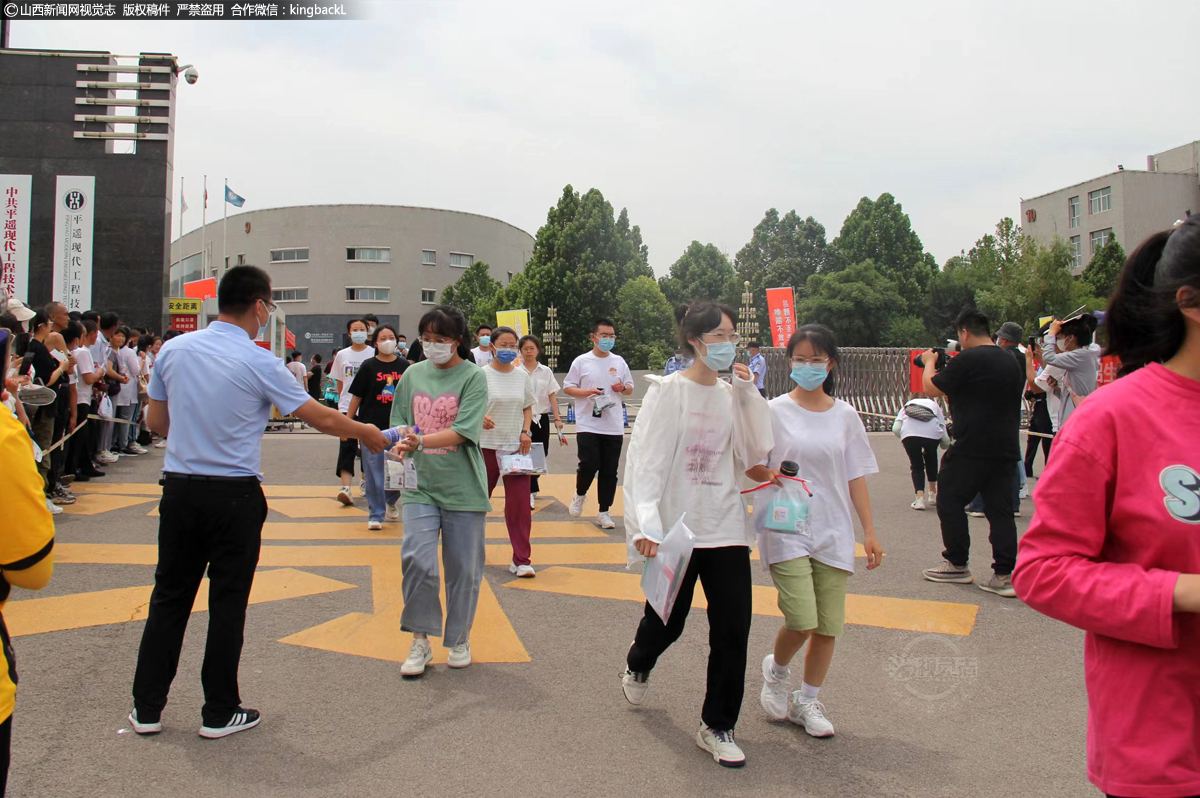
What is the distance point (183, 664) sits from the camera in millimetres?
4773

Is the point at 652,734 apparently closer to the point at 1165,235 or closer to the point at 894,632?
the point at 894,632

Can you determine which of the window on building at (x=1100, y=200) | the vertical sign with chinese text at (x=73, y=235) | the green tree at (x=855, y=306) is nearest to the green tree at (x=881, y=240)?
the window on building at (x=1100, y=200)

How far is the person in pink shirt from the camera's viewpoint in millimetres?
1639

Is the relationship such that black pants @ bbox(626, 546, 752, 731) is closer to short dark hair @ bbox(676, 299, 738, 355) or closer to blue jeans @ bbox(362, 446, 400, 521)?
short dark hair @ bbox(676, 299, 738, 355)

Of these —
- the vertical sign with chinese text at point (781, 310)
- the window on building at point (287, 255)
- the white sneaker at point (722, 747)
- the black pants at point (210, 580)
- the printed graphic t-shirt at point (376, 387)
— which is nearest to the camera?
the white sneaker at point (722, 747)

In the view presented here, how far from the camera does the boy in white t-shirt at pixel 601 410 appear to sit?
28.7 feet

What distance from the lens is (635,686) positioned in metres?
4.13

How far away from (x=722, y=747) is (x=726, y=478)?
1.13 meters

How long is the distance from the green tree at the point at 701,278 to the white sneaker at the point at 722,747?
65782mm

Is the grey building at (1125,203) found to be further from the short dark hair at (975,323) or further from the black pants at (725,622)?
the black pants at (725,622)

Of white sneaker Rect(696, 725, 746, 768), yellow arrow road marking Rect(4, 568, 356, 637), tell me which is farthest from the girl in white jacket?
yellow arrow road marking Rect(4, 568, 356, 637)

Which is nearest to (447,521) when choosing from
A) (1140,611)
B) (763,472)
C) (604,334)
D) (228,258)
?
(763,472)

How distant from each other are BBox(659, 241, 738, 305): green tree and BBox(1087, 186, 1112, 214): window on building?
25359 mm

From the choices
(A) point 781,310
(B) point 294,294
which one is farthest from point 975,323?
(B) point 294,294
